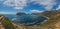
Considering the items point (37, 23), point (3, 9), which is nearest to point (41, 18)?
point (37, 23)

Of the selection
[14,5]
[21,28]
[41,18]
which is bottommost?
[21,28]

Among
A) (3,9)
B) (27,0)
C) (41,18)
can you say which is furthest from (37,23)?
(3,9)

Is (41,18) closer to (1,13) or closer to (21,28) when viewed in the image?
(21,28)

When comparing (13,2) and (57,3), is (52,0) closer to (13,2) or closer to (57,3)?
(57,3)

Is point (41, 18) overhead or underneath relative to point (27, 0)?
underneath

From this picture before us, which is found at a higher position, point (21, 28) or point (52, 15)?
point (52, 15)

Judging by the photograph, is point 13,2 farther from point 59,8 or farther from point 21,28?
point 59,8

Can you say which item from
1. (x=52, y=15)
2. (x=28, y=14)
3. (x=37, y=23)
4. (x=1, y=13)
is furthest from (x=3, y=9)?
(x=52, y=15)
